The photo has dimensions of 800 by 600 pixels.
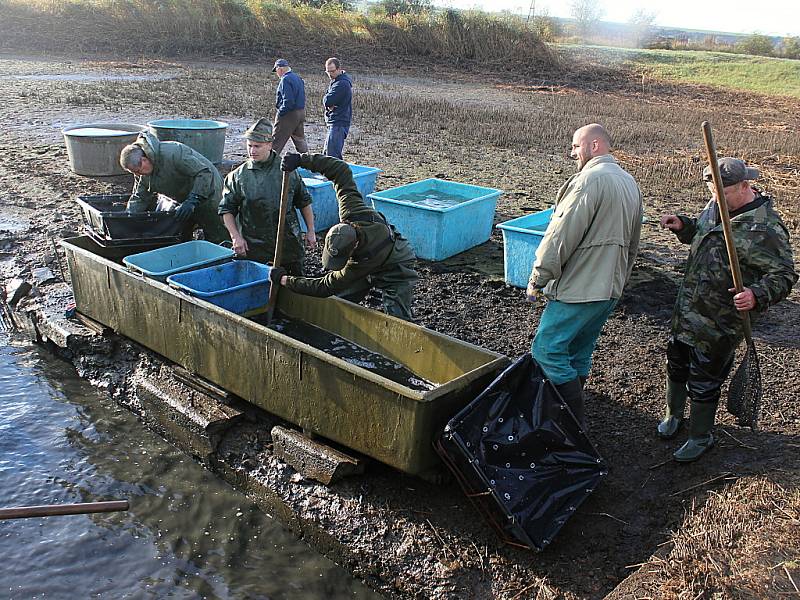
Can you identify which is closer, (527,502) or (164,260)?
(527,502)

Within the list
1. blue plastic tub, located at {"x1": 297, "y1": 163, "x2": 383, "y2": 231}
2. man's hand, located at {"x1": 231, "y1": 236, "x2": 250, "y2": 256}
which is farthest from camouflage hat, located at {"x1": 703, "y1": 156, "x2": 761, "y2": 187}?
blue plastic tub, located at {"x1": 297, "y1": 163, "x2": 383, "y2": 231}

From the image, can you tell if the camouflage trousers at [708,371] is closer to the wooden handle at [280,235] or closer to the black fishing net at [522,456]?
the black fishing net at [522,456]

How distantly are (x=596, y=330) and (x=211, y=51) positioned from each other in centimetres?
2493

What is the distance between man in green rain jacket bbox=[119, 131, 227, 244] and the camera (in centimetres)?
→ 597

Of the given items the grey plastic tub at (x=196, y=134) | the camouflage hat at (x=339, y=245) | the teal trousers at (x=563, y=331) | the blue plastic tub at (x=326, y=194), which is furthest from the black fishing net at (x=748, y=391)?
the grey plastic tub at (x=196, y=134)

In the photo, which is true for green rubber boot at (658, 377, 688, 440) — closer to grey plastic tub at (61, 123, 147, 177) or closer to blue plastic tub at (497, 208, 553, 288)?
blue plastic tub at (497, 208, 553, 288)

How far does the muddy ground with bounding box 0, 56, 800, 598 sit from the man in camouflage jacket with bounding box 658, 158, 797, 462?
406mm

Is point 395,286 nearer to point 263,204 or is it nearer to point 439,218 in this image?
point 263,204

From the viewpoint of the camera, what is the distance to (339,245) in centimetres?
447

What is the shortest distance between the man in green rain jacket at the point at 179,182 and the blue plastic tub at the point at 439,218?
2097 mm

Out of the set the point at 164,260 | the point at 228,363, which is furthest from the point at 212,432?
the point at 164,260

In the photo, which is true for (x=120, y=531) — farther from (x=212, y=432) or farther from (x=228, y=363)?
(x=228, y=363)

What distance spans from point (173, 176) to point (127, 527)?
306cm

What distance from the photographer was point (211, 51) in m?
26.0
